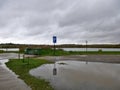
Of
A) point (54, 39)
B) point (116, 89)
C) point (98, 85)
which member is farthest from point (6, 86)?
point (54, 39)

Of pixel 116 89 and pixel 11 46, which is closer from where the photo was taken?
pixel 116 89

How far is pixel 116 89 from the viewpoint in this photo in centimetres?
1127

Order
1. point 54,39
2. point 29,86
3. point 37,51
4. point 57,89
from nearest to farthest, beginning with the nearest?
point 57,89
point 29,86
point 54,39
point 37,51

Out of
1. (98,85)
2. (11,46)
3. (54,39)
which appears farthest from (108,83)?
(11,46)

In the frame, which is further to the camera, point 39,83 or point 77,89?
point 39,83

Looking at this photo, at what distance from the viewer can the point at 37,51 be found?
1848 inches

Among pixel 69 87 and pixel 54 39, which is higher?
pixel 54 39

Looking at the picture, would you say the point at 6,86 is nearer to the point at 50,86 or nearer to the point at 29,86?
the point at 29,86

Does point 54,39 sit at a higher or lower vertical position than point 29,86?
higher

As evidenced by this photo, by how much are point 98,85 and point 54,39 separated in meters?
23.9

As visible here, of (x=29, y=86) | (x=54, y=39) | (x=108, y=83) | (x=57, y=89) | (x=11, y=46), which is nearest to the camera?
(x=57, y=89)

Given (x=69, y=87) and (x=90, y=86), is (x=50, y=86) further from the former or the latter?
(x=90, y=86)

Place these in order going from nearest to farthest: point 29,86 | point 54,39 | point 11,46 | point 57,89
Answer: point 57,89 < point 29,86 < point 54,39 < point 11,46

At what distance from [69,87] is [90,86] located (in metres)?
1.21
